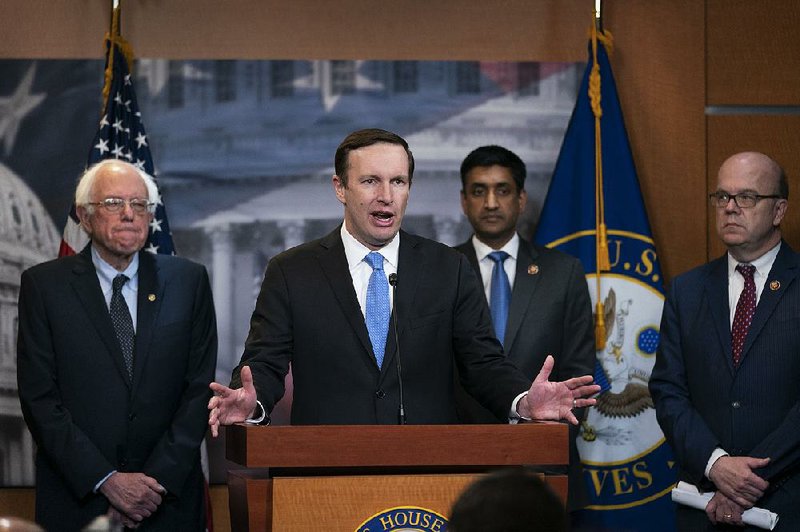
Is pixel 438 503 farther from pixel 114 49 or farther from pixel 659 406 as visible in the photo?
pixel 114 49

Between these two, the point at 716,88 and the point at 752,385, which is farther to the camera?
the point at 716,88

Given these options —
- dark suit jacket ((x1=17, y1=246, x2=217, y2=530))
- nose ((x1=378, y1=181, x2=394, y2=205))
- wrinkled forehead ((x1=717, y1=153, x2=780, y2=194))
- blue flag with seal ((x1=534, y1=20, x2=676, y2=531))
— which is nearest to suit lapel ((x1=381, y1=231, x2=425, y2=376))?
nose ((x1=378, y1=181, x2=394, y2=205))

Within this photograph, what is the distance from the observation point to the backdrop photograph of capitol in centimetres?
551

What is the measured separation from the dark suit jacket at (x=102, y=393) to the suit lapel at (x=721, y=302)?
6.10 ft

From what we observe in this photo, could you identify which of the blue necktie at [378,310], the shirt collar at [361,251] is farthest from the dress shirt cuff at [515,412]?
the shirt collar at [361,251]

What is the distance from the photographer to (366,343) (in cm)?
348

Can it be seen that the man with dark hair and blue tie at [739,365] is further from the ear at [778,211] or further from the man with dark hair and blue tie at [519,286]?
the man with dark hair and blue tie at [519,286]

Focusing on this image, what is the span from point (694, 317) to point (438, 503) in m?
2.10

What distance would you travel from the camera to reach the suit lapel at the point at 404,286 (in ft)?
11.4

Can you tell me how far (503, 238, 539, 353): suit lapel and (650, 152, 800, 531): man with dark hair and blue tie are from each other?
56 centimetres

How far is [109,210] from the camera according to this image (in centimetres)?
451

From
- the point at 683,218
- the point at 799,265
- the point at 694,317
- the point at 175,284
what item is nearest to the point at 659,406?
the point at 694,317

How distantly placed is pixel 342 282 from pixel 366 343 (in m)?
0.22

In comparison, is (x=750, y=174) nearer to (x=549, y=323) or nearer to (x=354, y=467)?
(x=549, y=323)
